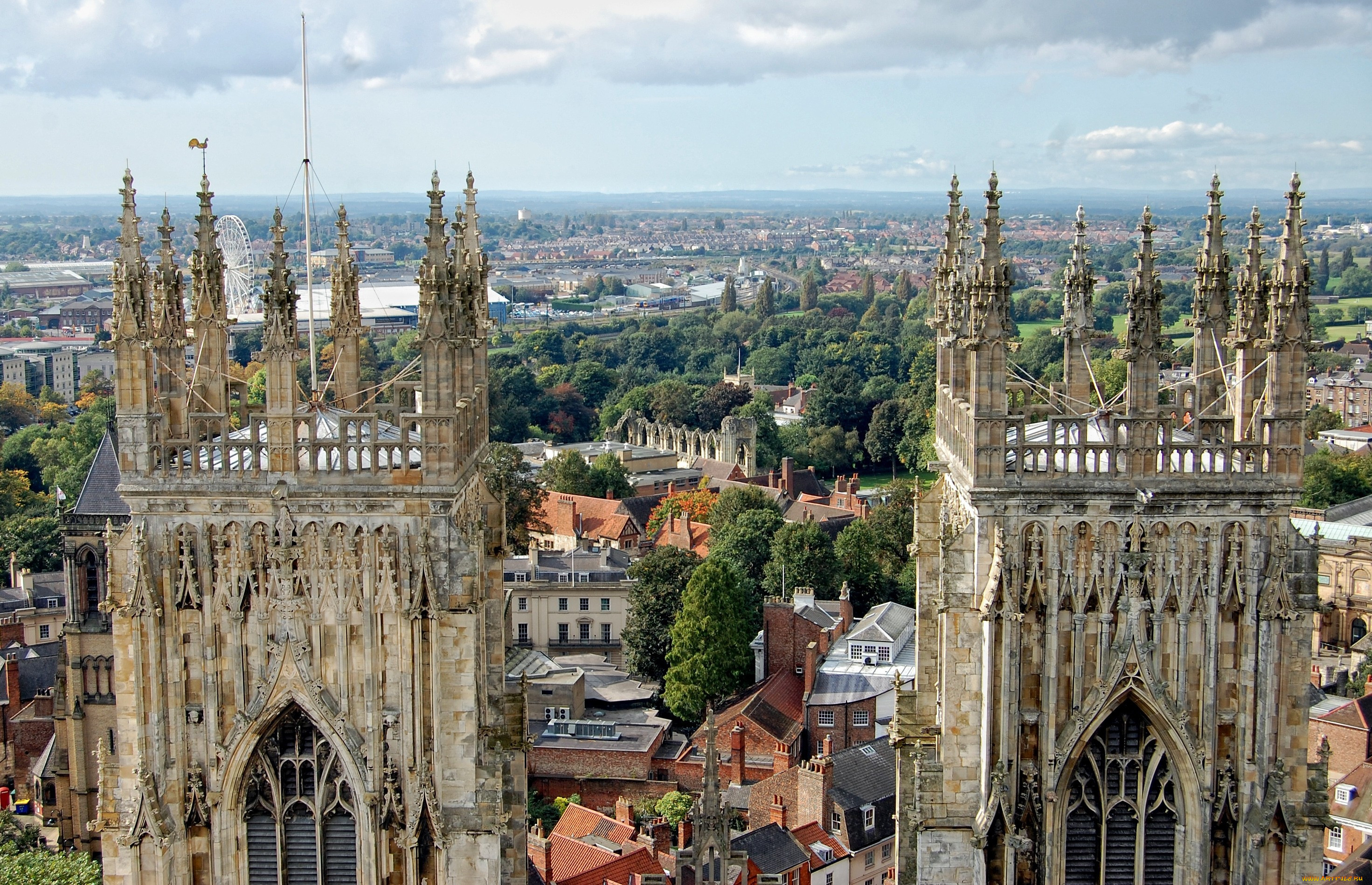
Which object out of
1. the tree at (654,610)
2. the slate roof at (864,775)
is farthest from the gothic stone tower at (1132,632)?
the tree at (654,610)

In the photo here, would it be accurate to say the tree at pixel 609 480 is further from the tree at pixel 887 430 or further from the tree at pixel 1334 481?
the tree at pixel 1334 481

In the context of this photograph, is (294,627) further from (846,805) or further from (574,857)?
(846,805)

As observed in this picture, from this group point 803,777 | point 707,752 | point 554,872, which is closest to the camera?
point 707,752

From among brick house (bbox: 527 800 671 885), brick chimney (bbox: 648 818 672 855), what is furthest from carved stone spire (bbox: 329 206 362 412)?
brick chimney (bbox: 648 818 672 855)

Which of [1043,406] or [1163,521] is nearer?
[1163,521]

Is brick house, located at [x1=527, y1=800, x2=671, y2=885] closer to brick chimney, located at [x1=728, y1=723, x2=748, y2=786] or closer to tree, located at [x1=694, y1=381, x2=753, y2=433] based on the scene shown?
brick chimney, located at [x1=728, y1=723, x2=748, y2=786]

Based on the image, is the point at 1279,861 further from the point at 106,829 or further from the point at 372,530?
the point at 106,829

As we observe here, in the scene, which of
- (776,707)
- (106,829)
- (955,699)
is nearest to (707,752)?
(955,699)
